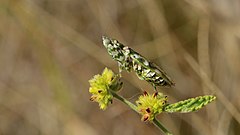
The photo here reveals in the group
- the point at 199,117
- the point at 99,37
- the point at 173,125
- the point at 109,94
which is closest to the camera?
the point at 109,94

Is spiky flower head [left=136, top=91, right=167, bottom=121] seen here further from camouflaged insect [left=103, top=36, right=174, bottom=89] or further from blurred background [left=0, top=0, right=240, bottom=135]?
blurred background [left=0, top=0, right=240, bottom=135]

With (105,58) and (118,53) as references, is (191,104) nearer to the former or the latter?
(118,53)

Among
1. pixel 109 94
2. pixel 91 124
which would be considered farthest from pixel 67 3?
pixel 109 94

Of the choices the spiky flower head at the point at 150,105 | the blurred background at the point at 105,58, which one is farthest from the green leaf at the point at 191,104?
the blurred background at the point at 105,58

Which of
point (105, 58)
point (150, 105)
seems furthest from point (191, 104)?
point (105, 58)

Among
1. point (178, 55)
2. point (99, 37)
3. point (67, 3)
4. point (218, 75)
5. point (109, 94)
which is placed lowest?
point (109, 94)

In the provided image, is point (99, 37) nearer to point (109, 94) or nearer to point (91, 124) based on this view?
point (91, 124)

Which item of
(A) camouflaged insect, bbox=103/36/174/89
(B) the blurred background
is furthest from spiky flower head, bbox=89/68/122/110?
(B) the blurred background
